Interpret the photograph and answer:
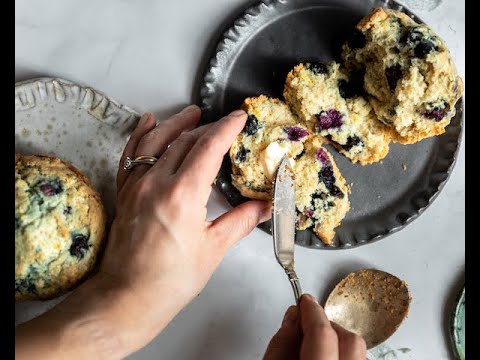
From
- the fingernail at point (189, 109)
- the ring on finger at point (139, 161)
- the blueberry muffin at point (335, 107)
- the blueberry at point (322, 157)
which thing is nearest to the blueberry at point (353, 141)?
the blueberry muffin at point (335, 107)

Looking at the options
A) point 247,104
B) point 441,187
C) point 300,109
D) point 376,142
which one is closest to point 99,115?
point 247,104

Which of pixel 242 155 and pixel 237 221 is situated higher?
pixel 242 155

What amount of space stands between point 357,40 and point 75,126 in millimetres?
1057

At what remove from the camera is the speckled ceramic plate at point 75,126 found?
200 centimetres

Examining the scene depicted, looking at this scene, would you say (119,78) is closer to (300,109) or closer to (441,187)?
(300,109)

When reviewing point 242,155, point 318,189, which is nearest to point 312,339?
point 318,189

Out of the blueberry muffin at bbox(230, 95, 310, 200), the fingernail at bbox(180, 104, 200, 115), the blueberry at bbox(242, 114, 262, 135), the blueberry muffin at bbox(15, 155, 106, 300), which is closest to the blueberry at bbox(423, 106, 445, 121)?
the blueberry muffin at bbox(230, 95, 310, 200)

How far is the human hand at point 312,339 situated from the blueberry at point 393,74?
0.76 meters

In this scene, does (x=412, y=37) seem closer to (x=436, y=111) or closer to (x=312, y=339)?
(x=436, y=111)

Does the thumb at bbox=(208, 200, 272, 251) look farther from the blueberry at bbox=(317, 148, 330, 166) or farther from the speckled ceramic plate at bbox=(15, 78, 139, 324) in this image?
the speckled ceramic plate at bbox=(15, 78, 139, 324)

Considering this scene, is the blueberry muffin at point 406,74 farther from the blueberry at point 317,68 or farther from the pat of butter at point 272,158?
the pat of butter at point 272,158

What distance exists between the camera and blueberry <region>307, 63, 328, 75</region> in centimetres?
200

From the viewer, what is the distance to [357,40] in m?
1.99

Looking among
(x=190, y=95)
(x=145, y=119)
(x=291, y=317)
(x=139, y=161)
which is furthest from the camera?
(x=190, y=95)
